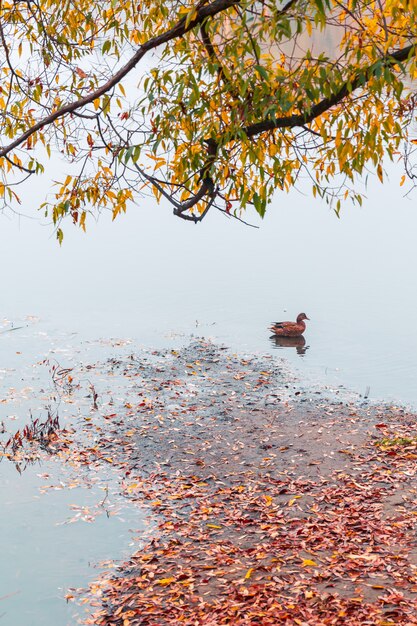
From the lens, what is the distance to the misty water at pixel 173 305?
32.7 feet

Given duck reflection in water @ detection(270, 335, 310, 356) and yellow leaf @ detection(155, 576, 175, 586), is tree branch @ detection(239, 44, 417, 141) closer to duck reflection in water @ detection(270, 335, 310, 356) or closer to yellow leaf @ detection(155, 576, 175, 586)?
yellow leaf @ detection(155, 576, 175, 586)

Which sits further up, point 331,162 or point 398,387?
point 331,162

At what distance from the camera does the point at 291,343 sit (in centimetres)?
1969

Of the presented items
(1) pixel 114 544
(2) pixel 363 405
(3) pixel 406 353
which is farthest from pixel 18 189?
(1) pixel 114 544

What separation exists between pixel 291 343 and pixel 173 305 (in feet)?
18.5

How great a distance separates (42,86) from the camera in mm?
9359

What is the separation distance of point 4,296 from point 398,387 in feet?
46.1

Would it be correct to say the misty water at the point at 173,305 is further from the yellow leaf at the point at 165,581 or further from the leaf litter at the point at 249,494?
the yellow leaf at the point at 165,581

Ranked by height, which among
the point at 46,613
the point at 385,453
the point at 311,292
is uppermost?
the point at 311,292

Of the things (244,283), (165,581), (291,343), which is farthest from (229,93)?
(244,283)

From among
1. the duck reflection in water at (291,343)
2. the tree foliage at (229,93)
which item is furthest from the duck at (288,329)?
the tree foliage at (229,93)

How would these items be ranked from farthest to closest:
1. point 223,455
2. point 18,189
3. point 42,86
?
point 18,189 < point 223,455 < point 42,86

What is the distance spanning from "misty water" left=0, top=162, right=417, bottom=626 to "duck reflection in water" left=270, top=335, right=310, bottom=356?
7.0 inches

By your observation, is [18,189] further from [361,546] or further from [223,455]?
[361,546]
